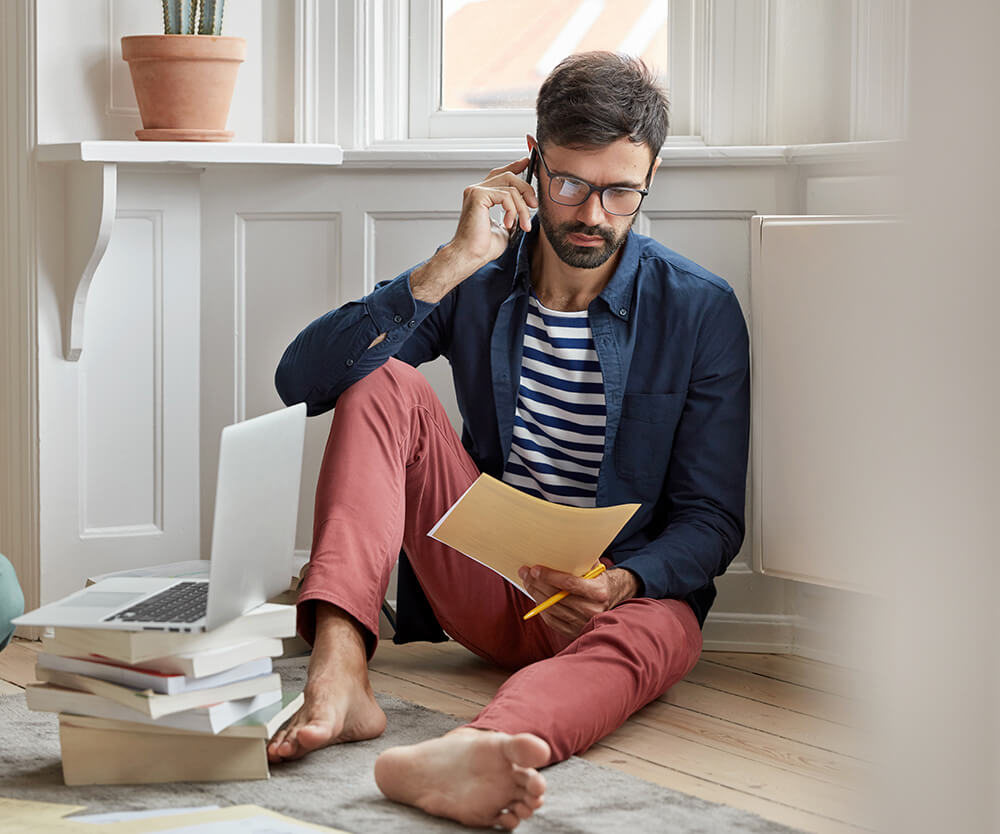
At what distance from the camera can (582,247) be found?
5.78 feet

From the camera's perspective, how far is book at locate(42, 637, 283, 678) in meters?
1.23

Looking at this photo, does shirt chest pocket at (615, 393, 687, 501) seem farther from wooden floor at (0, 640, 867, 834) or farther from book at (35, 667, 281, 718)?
book at (35, 667, 281, 718)

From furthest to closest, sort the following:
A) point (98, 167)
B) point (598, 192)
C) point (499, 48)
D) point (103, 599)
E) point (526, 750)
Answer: point (499, 48) → point (98, 167) → point (598, 192) → point (103, 599) → point (526, 750)

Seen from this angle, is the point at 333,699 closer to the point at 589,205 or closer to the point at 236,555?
the point at 236,555

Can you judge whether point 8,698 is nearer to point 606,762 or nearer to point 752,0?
point 606,762

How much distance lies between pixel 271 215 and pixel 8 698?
3.18ft

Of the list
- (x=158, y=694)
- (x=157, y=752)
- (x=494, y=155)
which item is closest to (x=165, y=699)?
(x=158, y=694)

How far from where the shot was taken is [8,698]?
167 cm

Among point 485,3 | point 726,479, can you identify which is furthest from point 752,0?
point 726,479

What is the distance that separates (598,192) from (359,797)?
0.91 metres

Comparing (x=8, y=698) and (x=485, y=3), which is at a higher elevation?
(x=485, y=3)

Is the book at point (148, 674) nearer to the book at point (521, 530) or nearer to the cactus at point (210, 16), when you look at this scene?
the book at point (521, 530)

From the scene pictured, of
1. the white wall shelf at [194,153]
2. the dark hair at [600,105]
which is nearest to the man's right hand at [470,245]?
the dark hair at [600,105]

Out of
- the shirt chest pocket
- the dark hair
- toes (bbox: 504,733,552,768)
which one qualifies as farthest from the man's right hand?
toes (bbox: 504,733,552,768)
